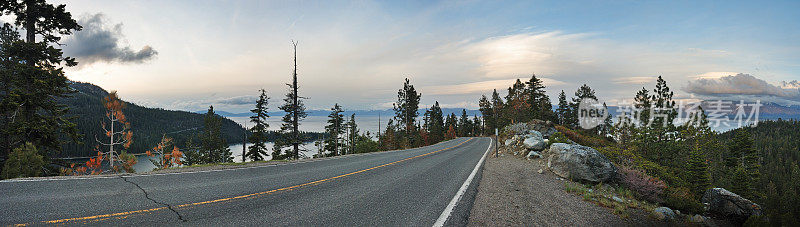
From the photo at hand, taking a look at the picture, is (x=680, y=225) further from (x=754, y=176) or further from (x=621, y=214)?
(x=754, y=176)

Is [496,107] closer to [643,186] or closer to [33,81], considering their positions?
[643,186]

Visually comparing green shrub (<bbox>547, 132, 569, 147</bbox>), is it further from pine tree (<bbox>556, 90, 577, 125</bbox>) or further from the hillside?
the hillside

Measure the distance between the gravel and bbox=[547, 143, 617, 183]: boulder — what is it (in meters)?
0.83

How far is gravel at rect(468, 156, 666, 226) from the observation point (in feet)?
17.1

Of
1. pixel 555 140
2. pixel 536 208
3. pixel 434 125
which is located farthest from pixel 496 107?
pixel 536 208

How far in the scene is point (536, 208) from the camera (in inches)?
235

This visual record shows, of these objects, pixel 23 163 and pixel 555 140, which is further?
pixel 555 140

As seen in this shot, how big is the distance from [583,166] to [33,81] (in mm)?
26087

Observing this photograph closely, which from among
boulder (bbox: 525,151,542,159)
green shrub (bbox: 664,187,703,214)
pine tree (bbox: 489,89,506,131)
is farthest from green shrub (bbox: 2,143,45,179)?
pine tree (bbox: 489,89,506,131)

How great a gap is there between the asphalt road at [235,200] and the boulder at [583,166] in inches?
137

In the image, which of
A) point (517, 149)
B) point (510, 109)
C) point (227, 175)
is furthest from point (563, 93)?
point (227, 175)

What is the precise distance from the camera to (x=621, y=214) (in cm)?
567

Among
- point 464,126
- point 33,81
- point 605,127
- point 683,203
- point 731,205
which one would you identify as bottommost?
point 464,126

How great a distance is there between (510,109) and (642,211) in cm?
5181
